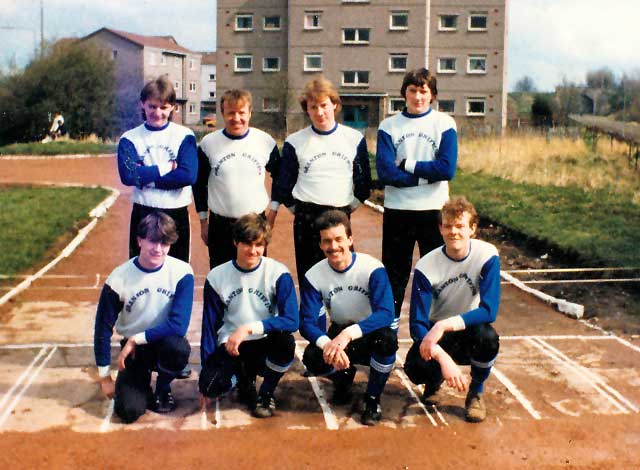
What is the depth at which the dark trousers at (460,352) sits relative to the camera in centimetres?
512

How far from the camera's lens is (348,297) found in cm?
534

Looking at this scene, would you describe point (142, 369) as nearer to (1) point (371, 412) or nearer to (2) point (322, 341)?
(2) point (322, 341)

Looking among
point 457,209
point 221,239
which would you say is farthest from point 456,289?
point 221,239

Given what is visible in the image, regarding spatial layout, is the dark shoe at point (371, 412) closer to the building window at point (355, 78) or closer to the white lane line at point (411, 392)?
the white lane line at point (411, 392)

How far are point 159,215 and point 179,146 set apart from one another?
793 mm

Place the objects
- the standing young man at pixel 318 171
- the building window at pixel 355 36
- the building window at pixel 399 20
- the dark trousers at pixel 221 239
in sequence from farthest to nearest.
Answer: the building window at pixel 355 36 → the building window at pixel 399 20 → the dark trousers at pixel 221 239 → the standing young man at pixel 318 171

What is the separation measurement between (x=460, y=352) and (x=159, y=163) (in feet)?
7.88

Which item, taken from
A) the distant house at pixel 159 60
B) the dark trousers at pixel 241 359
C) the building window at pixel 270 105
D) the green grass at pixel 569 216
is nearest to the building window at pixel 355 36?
the building window at pixel 270 105

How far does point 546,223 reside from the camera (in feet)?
39.4

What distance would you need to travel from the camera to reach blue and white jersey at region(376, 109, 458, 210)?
5.79m

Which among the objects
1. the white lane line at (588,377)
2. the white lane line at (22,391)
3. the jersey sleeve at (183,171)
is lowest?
the white lane line at (22,391)

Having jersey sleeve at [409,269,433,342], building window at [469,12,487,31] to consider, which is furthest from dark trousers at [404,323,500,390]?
building window at [469,12,487,31]

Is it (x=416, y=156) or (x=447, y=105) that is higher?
(x=447, y=105)

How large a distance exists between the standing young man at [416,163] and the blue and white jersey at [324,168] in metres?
0.17
